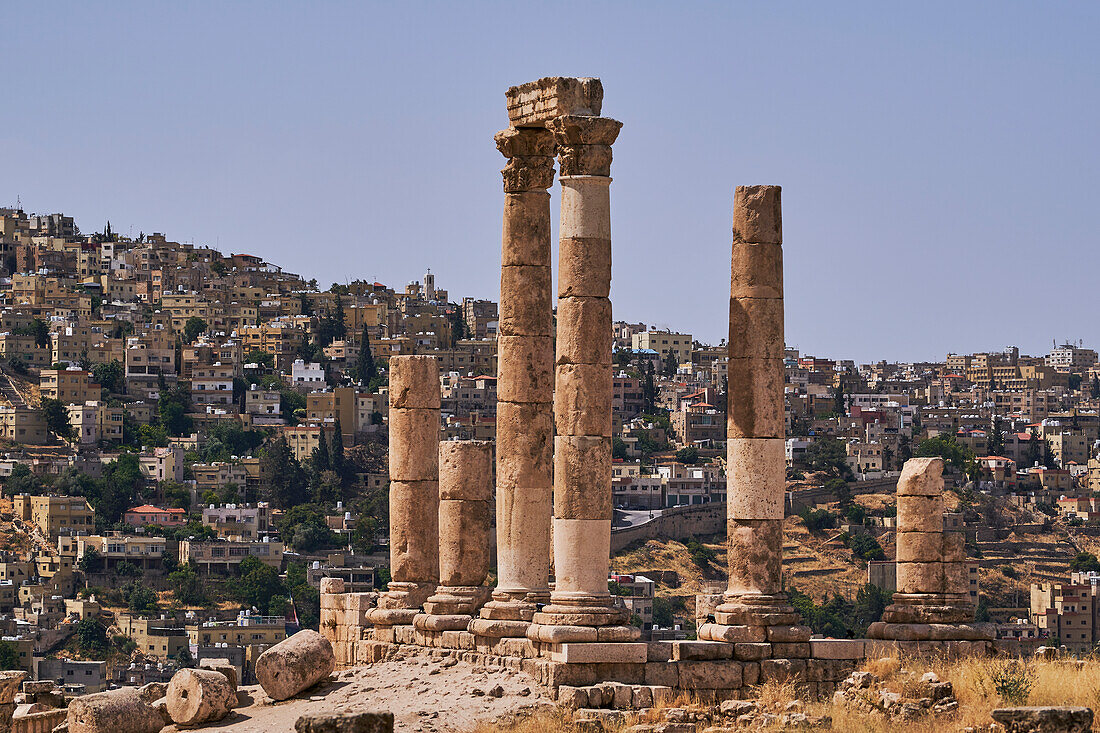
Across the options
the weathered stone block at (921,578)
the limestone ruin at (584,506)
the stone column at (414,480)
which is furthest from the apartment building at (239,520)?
the weathered stone block at (921,578)

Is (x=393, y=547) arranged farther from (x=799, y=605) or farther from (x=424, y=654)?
(x=799, y=605)

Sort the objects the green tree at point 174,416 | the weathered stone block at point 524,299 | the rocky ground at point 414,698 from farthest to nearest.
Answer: the green tree at point 174,416
the weathered stone block at point 524,299
the rocky ground at point 414,698

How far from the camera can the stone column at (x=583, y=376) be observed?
2578 centimetres

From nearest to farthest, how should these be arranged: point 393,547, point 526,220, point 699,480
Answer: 1. point 526,220
2. point 393,547
3. point 699,480

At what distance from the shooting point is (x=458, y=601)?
1145 inches

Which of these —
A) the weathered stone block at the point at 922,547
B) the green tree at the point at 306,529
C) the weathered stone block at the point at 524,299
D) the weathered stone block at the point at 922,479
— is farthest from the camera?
the green tree at the point at 306,529

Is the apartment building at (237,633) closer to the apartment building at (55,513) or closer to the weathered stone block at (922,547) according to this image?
the apartment building at (55,513)

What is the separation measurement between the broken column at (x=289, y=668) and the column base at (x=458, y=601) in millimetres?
1903

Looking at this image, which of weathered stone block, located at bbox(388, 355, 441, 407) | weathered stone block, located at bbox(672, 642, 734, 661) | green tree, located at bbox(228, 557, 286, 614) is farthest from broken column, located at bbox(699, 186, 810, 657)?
green tree, located at bbox(228, 557, 286, 614)

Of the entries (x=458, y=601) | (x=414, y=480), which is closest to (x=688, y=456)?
(x=414, y=480)

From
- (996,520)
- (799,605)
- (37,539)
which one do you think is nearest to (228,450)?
(37,539)

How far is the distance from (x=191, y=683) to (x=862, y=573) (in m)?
113

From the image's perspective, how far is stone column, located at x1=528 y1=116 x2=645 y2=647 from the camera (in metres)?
25.8

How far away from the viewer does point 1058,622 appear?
99562mm
